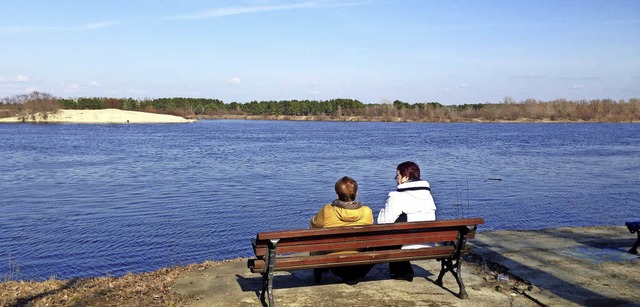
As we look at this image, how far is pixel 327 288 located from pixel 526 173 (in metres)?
24.3

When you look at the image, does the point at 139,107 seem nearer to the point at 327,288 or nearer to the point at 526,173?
the point at 526,173

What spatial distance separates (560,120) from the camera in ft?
456

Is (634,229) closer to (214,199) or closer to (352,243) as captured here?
(352,243)

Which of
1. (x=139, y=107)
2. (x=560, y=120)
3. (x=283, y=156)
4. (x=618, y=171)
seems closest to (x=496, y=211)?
(x=618, y=171)

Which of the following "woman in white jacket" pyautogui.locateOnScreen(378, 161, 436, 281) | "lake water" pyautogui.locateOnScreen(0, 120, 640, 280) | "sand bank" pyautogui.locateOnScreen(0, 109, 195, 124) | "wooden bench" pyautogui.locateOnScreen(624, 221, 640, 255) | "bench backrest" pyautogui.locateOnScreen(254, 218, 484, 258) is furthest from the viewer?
"sand bank" pyautogui.locateOnScreen(0, 109, 195, 124)

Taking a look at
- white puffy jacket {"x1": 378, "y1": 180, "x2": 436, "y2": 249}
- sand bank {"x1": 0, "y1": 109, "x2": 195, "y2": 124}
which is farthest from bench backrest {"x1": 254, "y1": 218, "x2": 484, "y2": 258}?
sand bank {"x1": 0, "y1": 109, "x2": 195, "y2": 124}

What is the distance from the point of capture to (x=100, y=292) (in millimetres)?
6812

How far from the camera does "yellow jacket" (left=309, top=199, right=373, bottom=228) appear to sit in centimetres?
629

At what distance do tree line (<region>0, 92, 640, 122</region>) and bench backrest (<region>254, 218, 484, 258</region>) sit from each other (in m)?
130

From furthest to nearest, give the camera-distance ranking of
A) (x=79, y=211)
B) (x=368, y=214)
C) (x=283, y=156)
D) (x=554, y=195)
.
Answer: (x=283, y=156) < (x=554, y=195) < (x=79, y=211) < (x=368, y=214)

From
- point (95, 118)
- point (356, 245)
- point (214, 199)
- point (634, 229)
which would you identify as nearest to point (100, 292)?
point (356, 245)

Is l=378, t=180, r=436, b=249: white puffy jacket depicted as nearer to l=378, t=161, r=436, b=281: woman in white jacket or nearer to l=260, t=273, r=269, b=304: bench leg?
l=378, t=161, r=436, b=281: woman in white jacket

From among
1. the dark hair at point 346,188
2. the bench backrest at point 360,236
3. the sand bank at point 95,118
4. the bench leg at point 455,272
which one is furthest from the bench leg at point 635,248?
the sand bank at point 95,118

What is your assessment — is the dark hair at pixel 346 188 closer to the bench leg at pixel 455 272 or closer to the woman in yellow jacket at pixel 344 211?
the woman in yellow jacket at pixel 344 211
